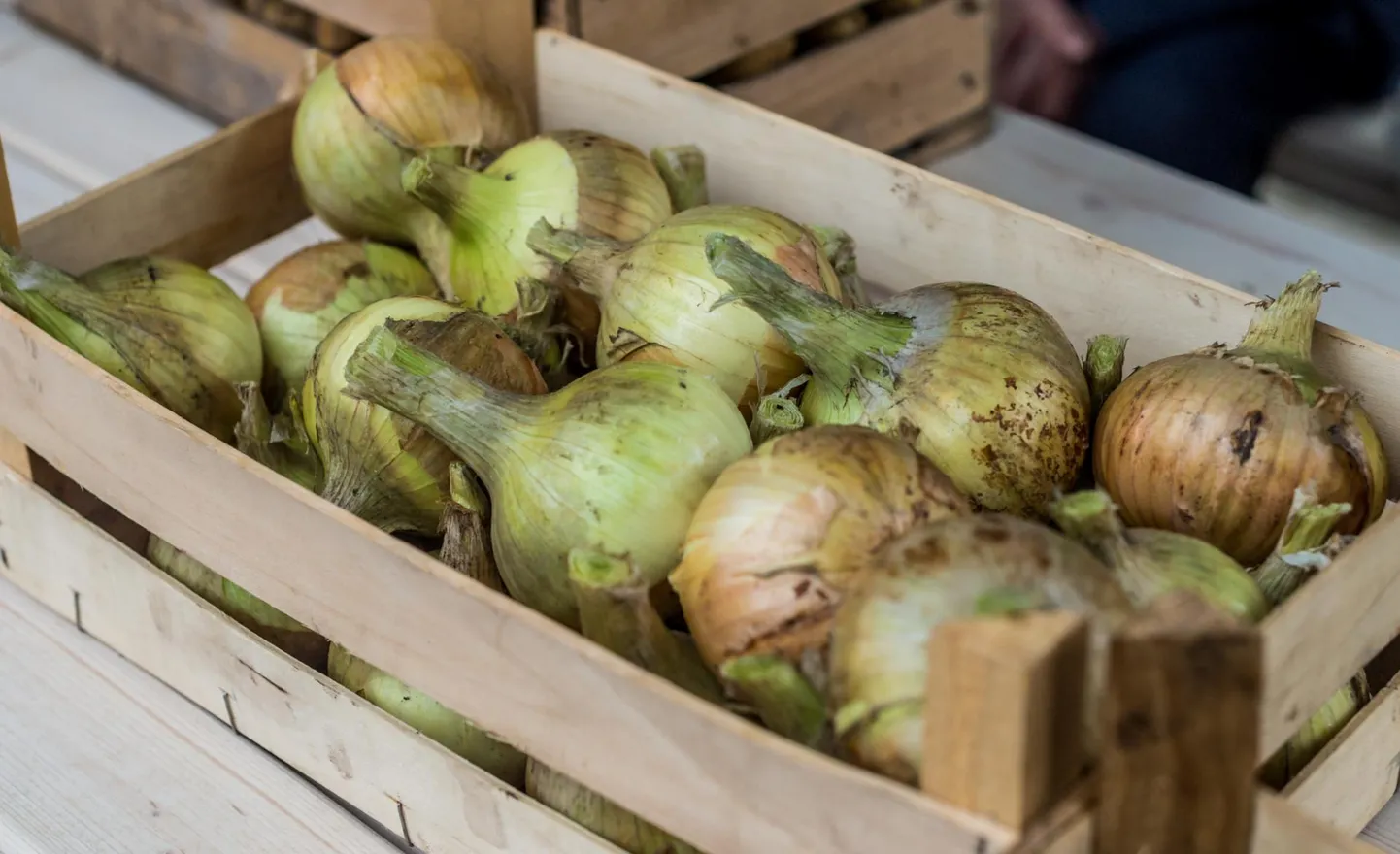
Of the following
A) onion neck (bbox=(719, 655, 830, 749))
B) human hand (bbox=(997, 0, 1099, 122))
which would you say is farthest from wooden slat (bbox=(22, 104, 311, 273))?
human hand (bbox=(997, 0, 1099, 122))

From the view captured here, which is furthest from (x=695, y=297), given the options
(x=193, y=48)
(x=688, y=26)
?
(x=193, y=48)

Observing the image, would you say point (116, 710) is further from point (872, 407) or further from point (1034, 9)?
point (1034, 9)

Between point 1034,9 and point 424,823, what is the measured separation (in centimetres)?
150

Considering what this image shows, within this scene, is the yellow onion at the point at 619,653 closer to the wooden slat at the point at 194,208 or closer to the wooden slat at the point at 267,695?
the wooden slat at the point at 267,695

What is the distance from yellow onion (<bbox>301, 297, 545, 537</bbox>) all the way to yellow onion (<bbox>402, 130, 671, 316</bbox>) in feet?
0.32

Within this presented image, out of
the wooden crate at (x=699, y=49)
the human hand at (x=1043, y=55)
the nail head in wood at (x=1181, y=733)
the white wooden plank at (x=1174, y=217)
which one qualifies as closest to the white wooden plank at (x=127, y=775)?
the nail head in wood at (x=1181, y=733)

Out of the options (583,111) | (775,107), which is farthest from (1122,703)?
(775,107)

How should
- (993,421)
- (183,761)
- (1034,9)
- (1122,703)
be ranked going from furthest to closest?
(1034,9), (183,761), (993,421), (1122,703)

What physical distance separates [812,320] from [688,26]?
0.60 meters

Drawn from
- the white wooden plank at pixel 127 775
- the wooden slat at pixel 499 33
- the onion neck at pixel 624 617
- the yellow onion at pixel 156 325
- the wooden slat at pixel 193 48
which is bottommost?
the white wooden plank at pixel 127 775

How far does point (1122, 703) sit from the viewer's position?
497 millimetres

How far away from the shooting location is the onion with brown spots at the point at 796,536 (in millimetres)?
647

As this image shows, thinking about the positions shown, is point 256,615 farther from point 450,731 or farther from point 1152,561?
point 1152,561

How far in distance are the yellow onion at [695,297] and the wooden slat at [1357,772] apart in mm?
335
